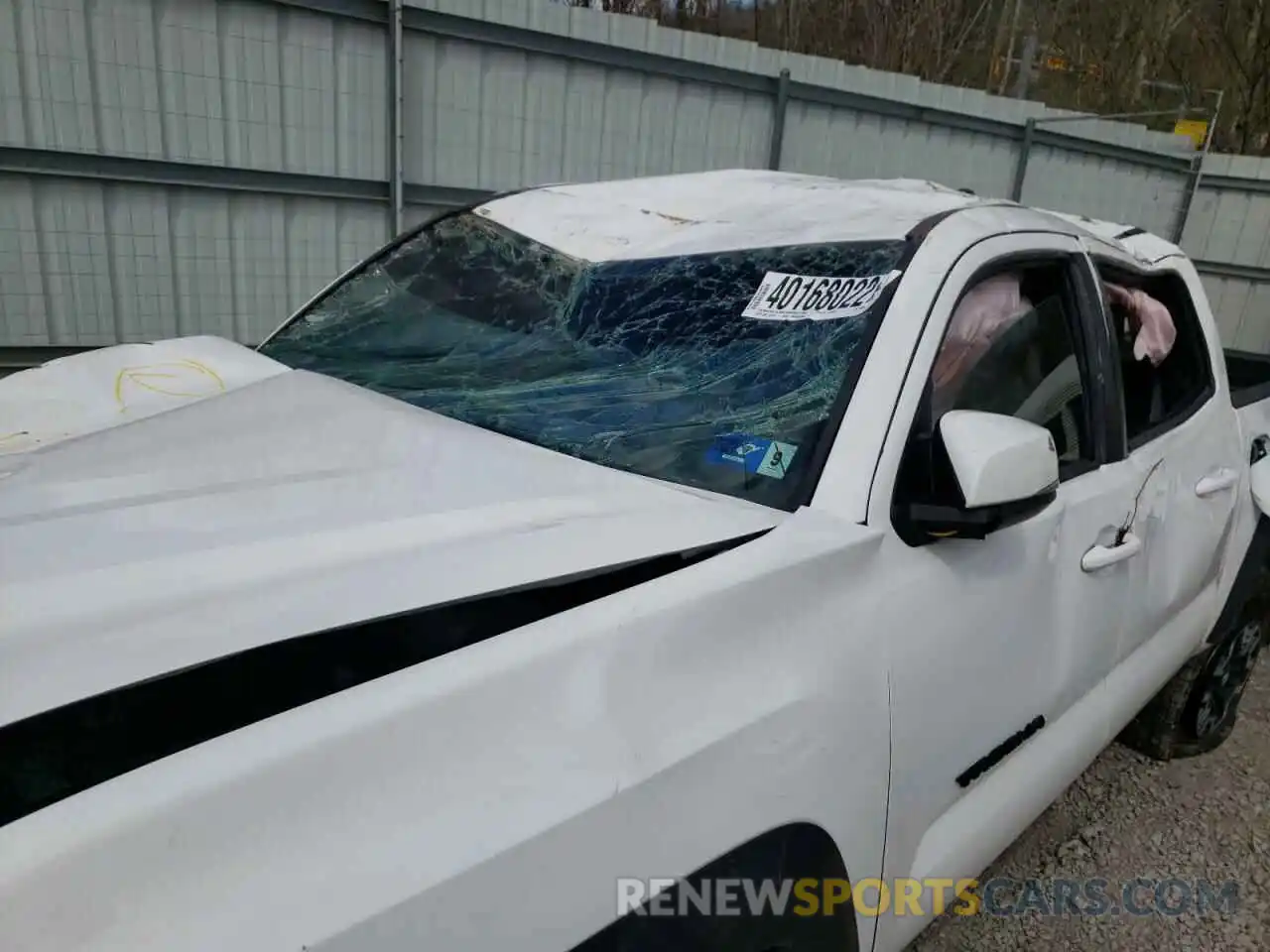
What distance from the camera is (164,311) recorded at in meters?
5.76

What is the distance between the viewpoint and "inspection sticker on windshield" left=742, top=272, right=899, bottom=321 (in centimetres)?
186

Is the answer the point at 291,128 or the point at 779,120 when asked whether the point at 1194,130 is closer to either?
the point at 779,120

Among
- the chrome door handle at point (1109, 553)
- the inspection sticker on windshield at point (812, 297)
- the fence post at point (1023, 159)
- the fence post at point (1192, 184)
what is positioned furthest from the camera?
the fence post at point (1192, 184)

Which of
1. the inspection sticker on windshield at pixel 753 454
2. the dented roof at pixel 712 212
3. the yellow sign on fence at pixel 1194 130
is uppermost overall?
A: the yellow sign on fence at pixel 1194 130

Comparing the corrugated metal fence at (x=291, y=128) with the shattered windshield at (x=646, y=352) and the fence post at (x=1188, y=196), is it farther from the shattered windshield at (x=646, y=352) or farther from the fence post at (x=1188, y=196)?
the fence post at (x=1188, y=196)

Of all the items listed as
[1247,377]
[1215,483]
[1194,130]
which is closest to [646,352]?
[1215,483]

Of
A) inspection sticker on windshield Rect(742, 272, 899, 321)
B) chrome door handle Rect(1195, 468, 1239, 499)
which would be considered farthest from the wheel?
inspection sticker on windshield Rect(742, 272, 899, 321)

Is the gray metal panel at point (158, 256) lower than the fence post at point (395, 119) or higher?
lower

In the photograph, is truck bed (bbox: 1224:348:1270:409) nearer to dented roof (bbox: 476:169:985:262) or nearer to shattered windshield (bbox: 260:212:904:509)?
dented roof (bbox: 476:169:985:262)

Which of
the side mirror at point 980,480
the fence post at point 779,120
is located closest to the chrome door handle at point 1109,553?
the side mirror at point 980,480

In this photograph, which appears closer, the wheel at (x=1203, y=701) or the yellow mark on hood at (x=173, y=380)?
the yellow mark on hood at (x=173, y=380)

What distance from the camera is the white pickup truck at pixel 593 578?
97cm

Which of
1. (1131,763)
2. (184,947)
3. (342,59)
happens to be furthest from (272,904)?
(342,59)

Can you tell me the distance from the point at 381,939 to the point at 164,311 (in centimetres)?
570
